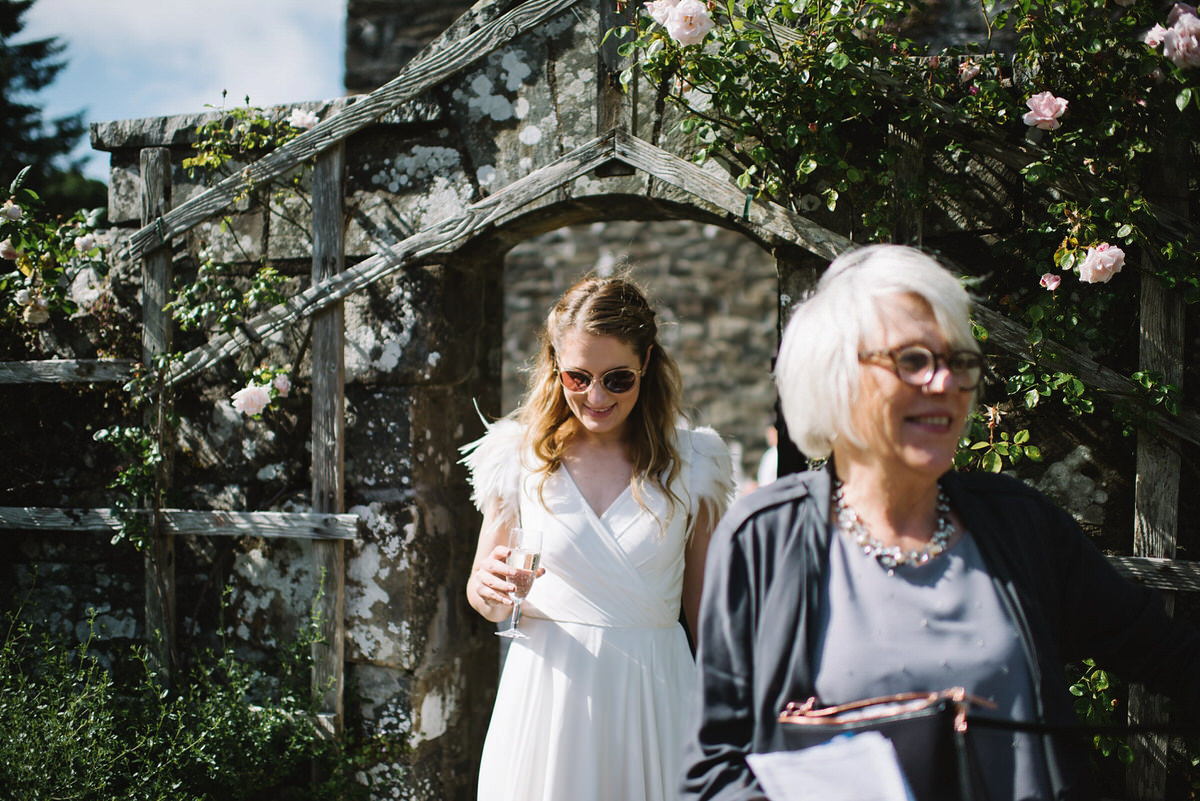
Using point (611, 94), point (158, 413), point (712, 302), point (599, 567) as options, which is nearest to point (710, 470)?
point (599, 567)

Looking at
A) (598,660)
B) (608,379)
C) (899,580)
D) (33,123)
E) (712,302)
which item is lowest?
(598,660)

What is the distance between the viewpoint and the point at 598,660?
2.16 meters

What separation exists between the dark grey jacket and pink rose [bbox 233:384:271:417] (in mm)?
2236

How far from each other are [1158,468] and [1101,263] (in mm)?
627

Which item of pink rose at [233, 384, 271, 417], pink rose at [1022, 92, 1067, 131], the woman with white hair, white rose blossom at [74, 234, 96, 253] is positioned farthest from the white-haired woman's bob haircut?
white rose blossom at [74, 234, 96, 253]

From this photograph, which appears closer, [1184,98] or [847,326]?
[847,326]

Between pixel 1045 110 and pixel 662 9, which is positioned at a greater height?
pixel 662 9

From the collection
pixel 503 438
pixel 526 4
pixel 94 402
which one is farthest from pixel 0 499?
pixel 526 4

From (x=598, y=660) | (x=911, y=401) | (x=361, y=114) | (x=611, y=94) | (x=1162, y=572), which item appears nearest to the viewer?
(x=911, y=401)

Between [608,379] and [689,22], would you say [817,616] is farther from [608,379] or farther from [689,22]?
[689,22]

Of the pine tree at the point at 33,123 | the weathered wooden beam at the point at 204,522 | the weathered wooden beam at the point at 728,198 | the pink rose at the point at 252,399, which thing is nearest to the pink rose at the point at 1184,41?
the weathered wooden beam at the point at 728,198

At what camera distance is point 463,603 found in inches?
136

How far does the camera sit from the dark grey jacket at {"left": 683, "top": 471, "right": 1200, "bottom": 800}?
1.34 meters

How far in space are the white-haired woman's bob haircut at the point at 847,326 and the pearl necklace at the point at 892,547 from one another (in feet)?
0.41
